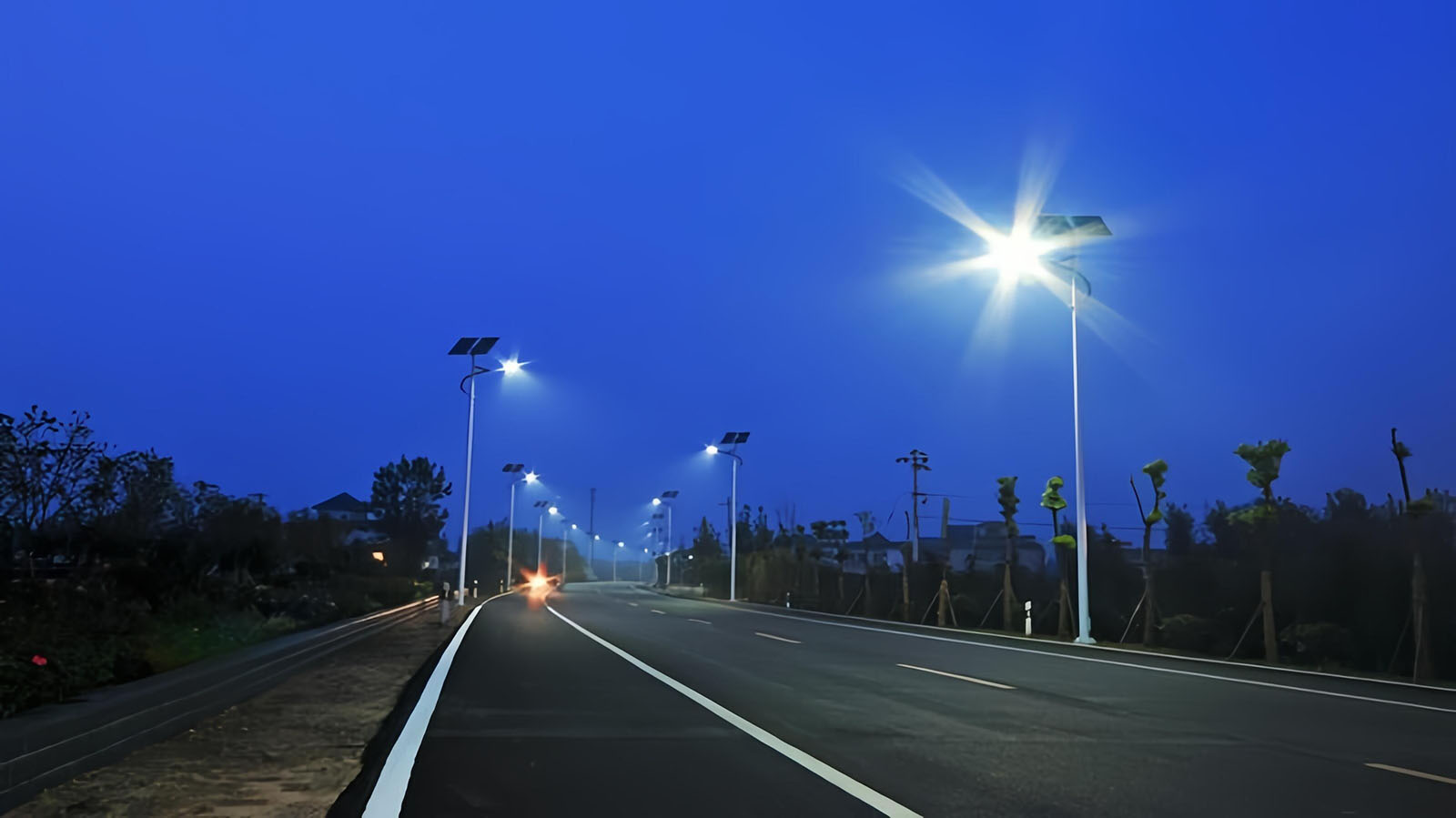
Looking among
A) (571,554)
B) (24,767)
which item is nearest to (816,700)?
(24,767)

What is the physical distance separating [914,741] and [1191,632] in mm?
15641

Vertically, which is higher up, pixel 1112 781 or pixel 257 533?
pixel 257 533

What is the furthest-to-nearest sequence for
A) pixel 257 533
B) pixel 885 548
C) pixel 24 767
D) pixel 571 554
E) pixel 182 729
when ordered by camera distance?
pixel 571 554 < pixel 885 548 < pixel 257 533 < pixel 182 729 < pixel 24 767

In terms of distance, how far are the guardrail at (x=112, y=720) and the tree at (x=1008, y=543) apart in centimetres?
2160

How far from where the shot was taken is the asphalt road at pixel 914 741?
714 centimetres

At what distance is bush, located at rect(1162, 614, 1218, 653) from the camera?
22.5 metres

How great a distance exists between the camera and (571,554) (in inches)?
7151

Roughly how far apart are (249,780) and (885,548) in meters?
84.7

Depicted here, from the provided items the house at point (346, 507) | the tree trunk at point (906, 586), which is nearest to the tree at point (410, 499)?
the house at point (346, 507)

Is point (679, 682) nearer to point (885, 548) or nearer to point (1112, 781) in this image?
point (1112, 781)

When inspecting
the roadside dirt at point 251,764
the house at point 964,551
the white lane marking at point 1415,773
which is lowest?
the white lane marking at point 1415,773

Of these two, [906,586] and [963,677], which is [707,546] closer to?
[906,586]

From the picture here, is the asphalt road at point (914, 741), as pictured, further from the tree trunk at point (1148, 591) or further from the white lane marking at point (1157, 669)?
the tree trunk at point (1148, 591)

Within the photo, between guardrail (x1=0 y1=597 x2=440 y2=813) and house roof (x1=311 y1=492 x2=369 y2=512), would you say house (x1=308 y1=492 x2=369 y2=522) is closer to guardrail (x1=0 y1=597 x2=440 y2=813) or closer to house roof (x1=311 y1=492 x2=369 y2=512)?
house roof (x1=311 y1=492 x2=369 y2=512)
